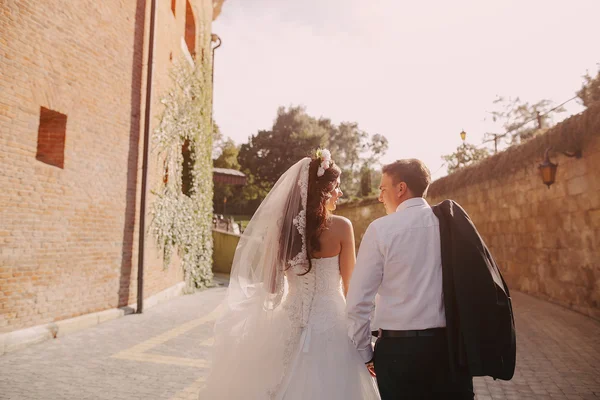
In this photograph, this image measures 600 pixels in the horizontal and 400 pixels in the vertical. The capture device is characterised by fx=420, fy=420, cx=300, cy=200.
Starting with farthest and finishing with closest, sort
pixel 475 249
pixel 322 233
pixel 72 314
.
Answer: pixel 72 314, pixel 322 233, pixel 475 249

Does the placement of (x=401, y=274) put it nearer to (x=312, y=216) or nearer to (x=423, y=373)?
(x=423, y=373)

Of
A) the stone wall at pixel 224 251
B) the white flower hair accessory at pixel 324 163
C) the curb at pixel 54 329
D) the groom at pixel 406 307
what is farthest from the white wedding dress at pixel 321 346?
the stone wall at pixel 224 251

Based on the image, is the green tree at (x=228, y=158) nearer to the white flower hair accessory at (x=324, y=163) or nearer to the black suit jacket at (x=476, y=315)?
the white flower hair accessory at (x=324, y=163)

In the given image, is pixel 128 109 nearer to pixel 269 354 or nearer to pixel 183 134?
pixel 183 134

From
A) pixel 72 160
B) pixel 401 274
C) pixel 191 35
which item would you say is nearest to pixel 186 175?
pixel 191 35

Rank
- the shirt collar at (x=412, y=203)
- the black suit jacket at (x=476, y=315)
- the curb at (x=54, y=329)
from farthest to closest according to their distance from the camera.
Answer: the curb at (x=54, y=329) → the shirt collar at (x=412, y=203) → the black suit jacket at (x=476, y=315)

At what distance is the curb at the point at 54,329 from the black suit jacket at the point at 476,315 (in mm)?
5445

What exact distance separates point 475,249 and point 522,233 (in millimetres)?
8953

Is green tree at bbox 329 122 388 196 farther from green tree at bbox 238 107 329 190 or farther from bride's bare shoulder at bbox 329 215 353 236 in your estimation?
bride's bare shoulder at bbox 329 215 353 236

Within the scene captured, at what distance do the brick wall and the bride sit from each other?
4.16m

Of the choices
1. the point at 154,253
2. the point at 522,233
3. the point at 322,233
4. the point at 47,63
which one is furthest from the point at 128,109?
the point at 522,233

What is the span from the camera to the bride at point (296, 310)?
7.95 ft

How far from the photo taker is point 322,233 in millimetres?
2666

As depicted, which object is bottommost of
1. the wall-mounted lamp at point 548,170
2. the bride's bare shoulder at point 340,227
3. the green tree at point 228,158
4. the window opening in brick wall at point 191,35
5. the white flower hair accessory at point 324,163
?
the bride's bare shoulder at point 340,227
